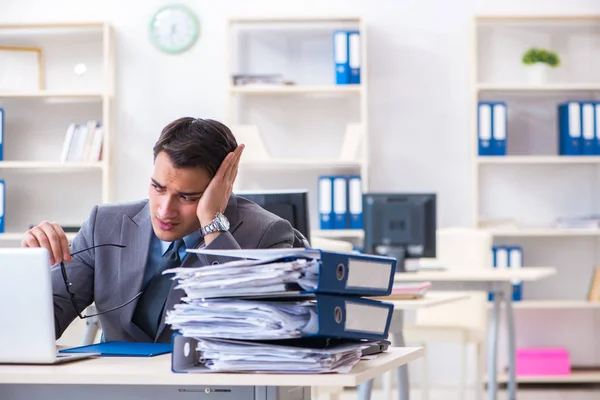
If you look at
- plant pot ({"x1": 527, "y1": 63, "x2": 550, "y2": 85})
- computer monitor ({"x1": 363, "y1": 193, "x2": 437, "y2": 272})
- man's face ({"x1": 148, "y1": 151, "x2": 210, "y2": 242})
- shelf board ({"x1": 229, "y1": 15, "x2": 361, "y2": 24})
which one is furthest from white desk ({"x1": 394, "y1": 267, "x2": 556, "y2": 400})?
man's face ({"x1": 148, "y1": 151, "x2": 210, "y2": 242})

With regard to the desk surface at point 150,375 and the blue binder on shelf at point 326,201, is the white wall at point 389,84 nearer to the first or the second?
the blue binder on shelf at point 326,201

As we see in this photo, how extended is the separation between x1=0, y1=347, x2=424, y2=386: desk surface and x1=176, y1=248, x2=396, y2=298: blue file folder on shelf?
113 mm

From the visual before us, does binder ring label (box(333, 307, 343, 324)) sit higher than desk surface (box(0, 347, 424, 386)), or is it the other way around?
binder ring label (box(333, 307, 343, 324))

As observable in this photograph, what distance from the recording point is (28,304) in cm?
142

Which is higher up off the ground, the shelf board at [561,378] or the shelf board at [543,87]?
the shelf board at [543,87]

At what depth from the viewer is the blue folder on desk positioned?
5.02ft

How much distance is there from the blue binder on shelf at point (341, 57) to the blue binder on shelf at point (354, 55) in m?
0.02

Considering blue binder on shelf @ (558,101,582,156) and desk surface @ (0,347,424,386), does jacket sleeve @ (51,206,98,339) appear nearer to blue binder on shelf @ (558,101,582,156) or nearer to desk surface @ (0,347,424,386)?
desk surface @ (0,347,424,386)

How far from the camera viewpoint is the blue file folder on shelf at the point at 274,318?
127 centimetres

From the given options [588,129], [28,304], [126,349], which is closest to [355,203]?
[588,129]

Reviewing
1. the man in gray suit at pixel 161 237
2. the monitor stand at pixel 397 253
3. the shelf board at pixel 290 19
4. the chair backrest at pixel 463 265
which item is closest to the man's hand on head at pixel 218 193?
the man in gray suit at pixel 161 237

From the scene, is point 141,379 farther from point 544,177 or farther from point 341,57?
point 544,177

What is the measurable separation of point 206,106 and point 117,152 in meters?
0.60

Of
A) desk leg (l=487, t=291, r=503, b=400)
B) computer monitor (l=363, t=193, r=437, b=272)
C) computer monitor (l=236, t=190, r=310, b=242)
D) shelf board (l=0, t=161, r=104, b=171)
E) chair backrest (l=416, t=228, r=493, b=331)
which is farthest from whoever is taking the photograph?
shelf board (l=0, t=161, r=104, b=171)
